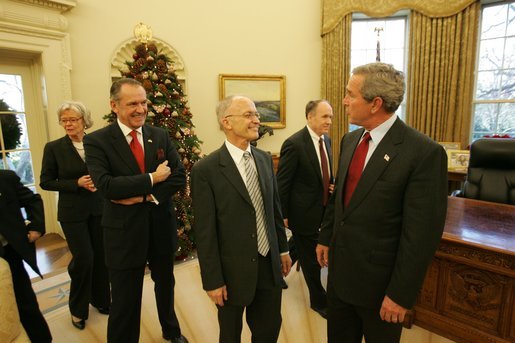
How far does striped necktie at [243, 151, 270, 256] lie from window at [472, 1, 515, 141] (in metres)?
4.94

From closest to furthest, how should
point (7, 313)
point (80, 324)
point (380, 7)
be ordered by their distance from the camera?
point (7, 313)
point (80, 324)
point (380, 7)

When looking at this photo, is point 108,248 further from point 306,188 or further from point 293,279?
point 293,279

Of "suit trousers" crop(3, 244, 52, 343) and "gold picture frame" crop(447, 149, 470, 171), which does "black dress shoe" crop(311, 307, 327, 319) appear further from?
"gold picture frame" crop(447, 149, 470, 171)

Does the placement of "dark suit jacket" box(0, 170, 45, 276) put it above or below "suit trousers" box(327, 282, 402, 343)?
above

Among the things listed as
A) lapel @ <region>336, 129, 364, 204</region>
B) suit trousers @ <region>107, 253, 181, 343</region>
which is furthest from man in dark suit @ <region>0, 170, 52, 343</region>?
lapel @ <region>336, 129, 364, 204</region>

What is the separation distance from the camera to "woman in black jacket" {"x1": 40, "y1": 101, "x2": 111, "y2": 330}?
2.29m

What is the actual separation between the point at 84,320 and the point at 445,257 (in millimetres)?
2697

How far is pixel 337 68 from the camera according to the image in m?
5.36

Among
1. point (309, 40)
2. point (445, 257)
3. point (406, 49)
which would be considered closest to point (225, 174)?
point (445, 257)

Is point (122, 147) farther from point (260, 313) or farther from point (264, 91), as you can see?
point (264, 91)

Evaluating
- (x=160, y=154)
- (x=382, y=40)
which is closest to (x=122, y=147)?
(x=160, y=154)

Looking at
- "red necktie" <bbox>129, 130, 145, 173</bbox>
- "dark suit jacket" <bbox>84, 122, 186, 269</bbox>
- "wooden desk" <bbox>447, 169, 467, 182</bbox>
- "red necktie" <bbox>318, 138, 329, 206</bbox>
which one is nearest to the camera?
"dark suit jacket" <bbox>84, 122, 186, 269</bbox>

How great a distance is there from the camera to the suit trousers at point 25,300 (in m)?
1.82

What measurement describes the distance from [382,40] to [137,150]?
5136 millimetres
